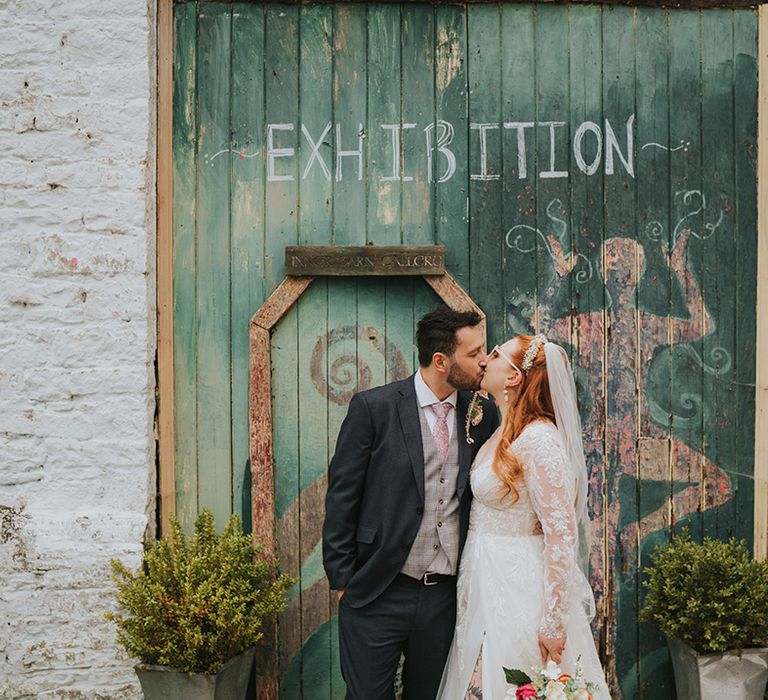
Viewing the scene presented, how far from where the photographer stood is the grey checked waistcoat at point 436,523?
338cm

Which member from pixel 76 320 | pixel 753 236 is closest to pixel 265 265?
pixel 76 320

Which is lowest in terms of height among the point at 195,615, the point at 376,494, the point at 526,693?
the point at 526,693

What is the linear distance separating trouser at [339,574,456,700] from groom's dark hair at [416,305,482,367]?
86 cm

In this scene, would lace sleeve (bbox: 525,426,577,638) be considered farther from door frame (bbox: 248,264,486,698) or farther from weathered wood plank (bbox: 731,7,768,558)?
weathered wood plank (bbox: 731,7,768,558)

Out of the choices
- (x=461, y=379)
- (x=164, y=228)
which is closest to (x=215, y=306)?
(x=164, y=228)

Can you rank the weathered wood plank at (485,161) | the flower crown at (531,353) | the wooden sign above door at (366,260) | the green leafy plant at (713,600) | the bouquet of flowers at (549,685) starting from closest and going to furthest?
the bouquet of flowers at (549,685)
the flower crown at (531,353)
the green leafy plant at (713,600)
the wooden sign above door at (366,260)
the weathered wood plank at (485,161)

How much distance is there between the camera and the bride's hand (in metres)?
3.12

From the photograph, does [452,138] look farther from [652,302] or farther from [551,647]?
[551,647]

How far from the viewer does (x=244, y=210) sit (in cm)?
426

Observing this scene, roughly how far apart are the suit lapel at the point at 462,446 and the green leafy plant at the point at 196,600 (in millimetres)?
1018

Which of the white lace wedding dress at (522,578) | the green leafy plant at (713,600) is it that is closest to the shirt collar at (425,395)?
the white lace wedding dress at (522,578)

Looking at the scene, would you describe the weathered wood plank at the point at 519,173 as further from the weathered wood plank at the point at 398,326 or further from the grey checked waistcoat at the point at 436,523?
the grey checked waistcoat at the point at 436,523

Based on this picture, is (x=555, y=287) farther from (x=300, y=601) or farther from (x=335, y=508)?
(x=300, y=601)

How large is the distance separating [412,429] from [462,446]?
0.21m
